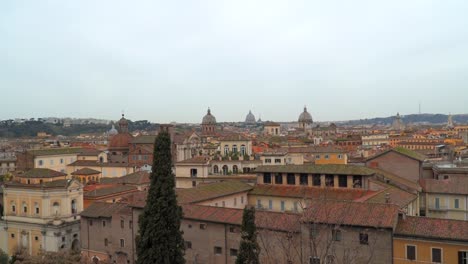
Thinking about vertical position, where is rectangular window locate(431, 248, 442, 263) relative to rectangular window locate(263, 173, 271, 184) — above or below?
below

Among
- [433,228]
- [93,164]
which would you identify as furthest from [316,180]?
[93,164]

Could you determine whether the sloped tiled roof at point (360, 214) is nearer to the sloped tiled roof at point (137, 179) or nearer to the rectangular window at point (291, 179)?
the rectangular window at point (291, 179)

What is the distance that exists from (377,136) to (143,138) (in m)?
71.7

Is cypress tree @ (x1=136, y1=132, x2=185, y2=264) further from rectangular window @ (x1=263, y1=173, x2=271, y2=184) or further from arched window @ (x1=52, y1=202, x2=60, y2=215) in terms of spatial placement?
arched window @ (x1=52, y1=202, x2=60, y2=215)

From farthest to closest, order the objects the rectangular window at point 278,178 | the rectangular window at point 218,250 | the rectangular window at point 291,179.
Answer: the rectangular window at point 278,178 < the rectangular window at point 291,179 < the rectangular window at point 218,250

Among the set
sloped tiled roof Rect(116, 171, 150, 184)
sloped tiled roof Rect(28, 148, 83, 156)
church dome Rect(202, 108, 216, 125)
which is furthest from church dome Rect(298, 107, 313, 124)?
sloped tiled roof Rect(116, 171, 150, 184)

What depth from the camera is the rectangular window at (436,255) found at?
78.4ft

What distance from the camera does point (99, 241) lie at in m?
37.7

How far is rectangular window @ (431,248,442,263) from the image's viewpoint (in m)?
23.9

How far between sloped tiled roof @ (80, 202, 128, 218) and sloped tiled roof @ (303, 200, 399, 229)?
17702 mm

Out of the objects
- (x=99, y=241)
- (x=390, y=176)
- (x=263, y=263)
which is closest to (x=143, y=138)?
(x=99, y=241)

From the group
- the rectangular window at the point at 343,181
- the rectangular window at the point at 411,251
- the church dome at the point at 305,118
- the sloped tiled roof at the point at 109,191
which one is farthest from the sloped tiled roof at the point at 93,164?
the church dome at the point at 305,118

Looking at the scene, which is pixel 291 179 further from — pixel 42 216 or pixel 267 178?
pixel 42 216

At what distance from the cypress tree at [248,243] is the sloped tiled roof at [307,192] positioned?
13756 mm
